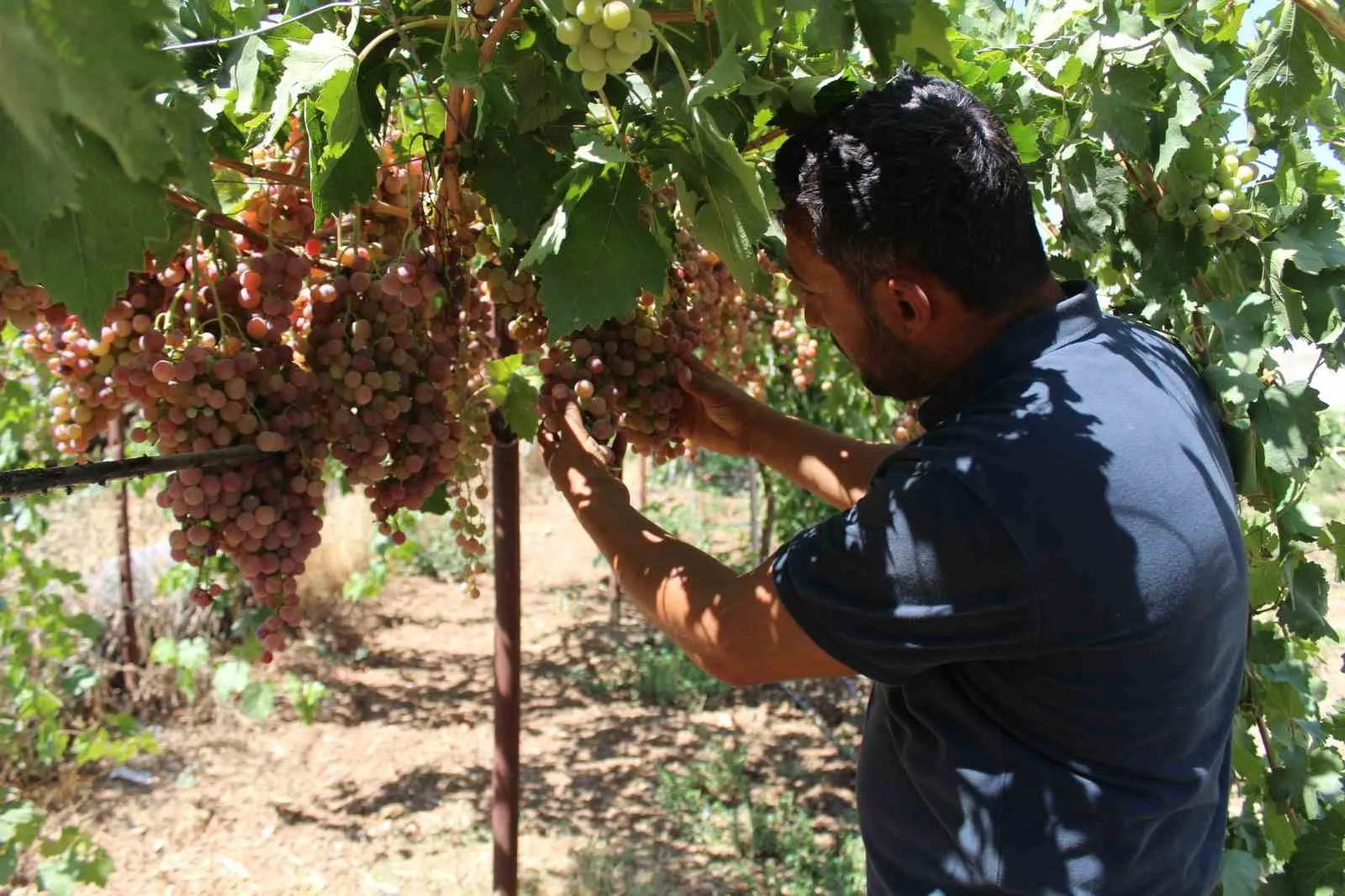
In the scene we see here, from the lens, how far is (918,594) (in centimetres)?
143

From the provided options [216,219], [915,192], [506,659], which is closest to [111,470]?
[216,219]

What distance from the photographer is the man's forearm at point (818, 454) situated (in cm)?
239

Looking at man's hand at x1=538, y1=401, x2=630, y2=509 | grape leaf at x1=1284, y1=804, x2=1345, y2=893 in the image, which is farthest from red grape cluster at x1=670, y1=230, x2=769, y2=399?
grape leaf at x1=1284, y1=804, x2=1345, y2=893

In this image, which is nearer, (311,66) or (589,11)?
(589,11)

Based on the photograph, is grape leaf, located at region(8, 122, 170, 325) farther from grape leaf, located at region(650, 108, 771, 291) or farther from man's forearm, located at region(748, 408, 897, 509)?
man's forearm, located at region(748, 408, 897, 509)

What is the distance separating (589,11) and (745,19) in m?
0.17

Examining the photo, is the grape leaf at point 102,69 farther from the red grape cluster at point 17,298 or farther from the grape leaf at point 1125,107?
the grape leaf at point 1125,107

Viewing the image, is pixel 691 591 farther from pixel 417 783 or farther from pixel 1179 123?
pixel 417 783

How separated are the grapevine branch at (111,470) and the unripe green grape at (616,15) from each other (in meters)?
0.87

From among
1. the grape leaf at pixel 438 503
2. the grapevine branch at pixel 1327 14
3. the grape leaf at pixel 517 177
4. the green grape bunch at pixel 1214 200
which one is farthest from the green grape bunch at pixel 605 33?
the green grape bunch at pixel 1214 200

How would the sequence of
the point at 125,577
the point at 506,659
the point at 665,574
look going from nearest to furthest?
the point at 665,574
the point at 506,659
the point at 125,577

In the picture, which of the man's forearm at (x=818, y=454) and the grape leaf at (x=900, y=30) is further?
the man's forearm at (x=818, y=454)

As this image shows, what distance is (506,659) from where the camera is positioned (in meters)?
2.86

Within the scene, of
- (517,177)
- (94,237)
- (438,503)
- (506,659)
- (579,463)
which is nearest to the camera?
(94,237)
